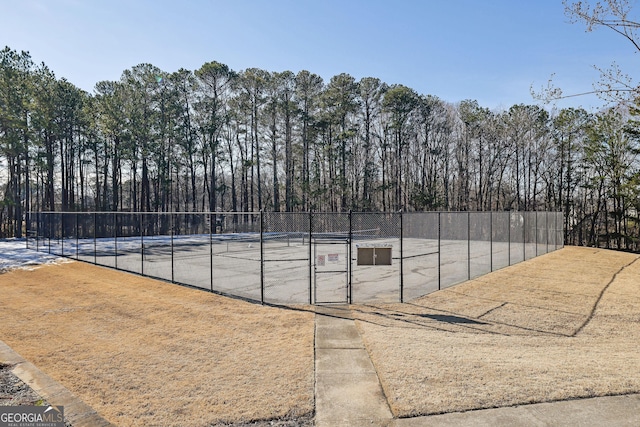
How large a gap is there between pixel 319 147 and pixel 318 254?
28236mm

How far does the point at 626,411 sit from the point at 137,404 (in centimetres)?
549

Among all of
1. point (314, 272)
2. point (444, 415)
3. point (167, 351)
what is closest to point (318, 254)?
point (314, 272)

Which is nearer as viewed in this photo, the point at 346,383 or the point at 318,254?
→ the point at 346,383

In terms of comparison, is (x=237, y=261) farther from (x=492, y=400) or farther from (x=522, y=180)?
(x=522, y=180)

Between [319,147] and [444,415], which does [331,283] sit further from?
[319,147]

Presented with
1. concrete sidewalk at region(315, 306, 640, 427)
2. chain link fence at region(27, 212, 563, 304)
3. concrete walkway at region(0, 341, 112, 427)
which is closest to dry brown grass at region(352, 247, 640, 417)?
concrete sidewalk at region(315, 306, 640, 427)

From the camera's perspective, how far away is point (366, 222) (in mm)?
36812

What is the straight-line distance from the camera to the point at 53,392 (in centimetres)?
471

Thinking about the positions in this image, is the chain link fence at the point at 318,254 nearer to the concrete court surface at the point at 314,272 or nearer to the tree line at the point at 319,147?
the concrete court surface at the point at 314,272

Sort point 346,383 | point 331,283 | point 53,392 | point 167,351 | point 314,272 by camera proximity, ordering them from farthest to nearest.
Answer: point 331,283 → point 314,272 → point 167,351 → point 346,383 → point 53,392

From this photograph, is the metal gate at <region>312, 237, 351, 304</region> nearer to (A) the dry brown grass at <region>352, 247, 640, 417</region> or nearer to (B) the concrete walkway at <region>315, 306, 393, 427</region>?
(A) the dry brown grass at <region>352, 247, 640, 417</region>

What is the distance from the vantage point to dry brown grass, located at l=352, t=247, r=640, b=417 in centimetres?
449

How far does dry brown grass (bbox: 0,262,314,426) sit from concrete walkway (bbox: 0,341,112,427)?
12 cm

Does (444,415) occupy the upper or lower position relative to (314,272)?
lower
